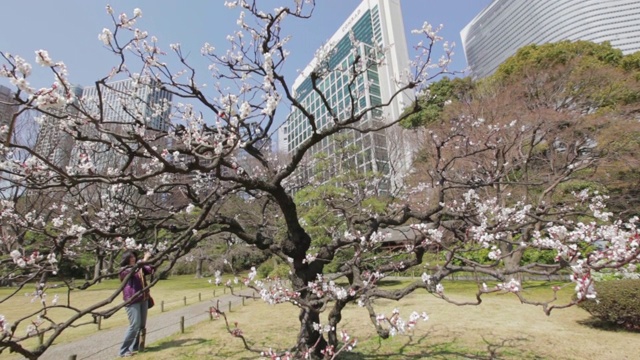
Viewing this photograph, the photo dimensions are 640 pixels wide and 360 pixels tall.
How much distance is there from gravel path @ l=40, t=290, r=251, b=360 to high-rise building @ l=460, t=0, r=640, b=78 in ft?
114

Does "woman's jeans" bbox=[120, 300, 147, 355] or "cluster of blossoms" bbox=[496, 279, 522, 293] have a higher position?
"cluster of blossoms" bbox=[496, 279, 522, 293]

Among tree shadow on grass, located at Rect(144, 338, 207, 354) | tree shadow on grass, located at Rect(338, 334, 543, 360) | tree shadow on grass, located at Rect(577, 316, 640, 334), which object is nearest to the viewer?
tree shadow on grass, located at Rect(338, 334, 543, 360)

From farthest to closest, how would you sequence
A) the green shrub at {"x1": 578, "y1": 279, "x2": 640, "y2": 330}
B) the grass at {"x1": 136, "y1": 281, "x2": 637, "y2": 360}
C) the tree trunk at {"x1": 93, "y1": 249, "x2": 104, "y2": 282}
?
the tree trunk at {"x1": 93, "y1": 249, "x2": 104, "y2": 282}
the green shrub at {"x1": 578, "y1": 279, "x2": 640, "y2": 330}
the grass at {"x1": 136, "y1": 281, "x2": 637, "y2": 360}

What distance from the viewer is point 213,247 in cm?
2639

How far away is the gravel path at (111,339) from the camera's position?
663 centimetres

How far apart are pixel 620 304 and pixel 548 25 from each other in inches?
1642

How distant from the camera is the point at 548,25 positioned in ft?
121

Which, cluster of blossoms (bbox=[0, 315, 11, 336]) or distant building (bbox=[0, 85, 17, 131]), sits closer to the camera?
distant building (bbox=[0, 85, 17, 131])

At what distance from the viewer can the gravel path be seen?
21.7 feet

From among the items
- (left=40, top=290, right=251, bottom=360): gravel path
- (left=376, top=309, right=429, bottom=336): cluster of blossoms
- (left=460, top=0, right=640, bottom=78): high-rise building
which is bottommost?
(left=40, top=290, right=251, bottom=360): gravel path

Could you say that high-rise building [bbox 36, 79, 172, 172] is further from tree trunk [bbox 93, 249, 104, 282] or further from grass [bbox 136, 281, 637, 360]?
grass [bbox 136, 281, 637, 360]

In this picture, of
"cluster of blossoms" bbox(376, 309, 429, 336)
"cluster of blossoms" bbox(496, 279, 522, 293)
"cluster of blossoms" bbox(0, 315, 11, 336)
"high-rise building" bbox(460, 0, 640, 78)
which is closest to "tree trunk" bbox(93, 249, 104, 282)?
"cluster of blossoms" bbox(0, 315, 11, 336)

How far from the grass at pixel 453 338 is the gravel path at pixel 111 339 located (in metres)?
0.75

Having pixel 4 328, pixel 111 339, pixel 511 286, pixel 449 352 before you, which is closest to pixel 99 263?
pixel 111 339
